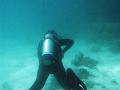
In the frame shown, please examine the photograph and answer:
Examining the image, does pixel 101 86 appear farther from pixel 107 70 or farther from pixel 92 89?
pixel 107 70

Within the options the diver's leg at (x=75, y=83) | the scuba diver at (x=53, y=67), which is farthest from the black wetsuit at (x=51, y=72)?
the diver's leg at (x=75, y=83)

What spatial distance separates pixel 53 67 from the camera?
716 cm

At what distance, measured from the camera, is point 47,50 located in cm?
693

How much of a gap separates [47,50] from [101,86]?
18.3 m

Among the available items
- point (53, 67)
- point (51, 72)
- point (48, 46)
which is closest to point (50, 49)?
point (48, 46)

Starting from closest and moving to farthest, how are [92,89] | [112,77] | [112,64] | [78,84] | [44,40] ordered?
1. [78,84]
2. [44,40]
3. [92,89]
4. [112,77]
5. [112,64]

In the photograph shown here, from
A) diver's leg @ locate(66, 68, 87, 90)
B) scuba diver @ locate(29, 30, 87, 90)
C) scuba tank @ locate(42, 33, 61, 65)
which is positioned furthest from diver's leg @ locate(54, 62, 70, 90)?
scuba tank @ locate(42, 33, 61, 65)

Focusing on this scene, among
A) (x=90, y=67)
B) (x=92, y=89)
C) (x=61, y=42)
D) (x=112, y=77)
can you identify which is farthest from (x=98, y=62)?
(x=61, y=42)

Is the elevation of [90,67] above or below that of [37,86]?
above

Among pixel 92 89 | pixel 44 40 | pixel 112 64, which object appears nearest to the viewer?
pixel 44 40

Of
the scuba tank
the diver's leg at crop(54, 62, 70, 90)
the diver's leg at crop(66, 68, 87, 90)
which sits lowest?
the diver's leg at crop(66, 68, 87, 90)

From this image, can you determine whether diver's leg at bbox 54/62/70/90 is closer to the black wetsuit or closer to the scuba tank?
the black wetsuit

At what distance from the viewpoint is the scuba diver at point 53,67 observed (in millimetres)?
6883

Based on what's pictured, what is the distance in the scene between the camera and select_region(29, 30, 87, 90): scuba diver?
6883 millimetres
